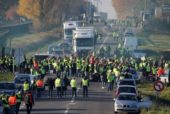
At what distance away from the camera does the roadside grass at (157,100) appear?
41.2 m

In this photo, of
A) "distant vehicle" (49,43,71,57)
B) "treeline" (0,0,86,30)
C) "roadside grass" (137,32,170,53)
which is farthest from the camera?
"treeline" (0,0,86,30)

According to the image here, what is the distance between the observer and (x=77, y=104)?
46469mm

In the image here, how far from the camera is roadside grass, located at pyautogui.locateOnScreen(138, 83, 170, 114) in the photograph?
41.2 meters

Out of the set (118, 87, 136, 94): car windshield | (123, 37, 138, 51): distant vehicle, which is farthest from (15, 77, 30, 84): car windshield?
(123, 37, 138, 51): distant vehicle

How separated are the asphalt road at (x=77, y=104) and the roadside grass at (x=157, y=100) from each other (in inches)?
89.7

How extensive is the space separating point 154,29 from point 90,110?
320 feet

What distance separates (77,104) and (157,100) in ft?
15.1

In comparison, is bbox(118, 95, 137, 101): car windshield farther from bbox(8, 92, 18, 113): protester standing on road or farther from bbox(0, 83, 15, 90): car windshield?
bbox(8, 92, 18, 113): protester standing on road

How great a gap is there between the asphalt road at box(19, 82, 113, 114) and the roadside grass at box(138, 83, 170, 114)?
2279 millimetres

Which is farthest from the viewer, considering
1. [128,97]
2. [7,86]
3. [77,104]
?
[77,104]

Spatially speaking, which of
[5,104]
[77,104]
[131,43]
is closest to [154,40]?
[131,43]

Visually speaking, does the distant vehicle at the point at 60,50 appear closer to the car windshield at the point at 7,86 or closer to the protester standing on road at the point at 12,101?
the car windshield at the point at 7,86

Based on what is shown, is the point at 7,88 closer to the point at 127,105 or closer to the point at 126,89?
the point at 126,89

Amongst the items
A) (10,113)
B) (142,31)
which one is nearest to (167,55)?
(142,31)
